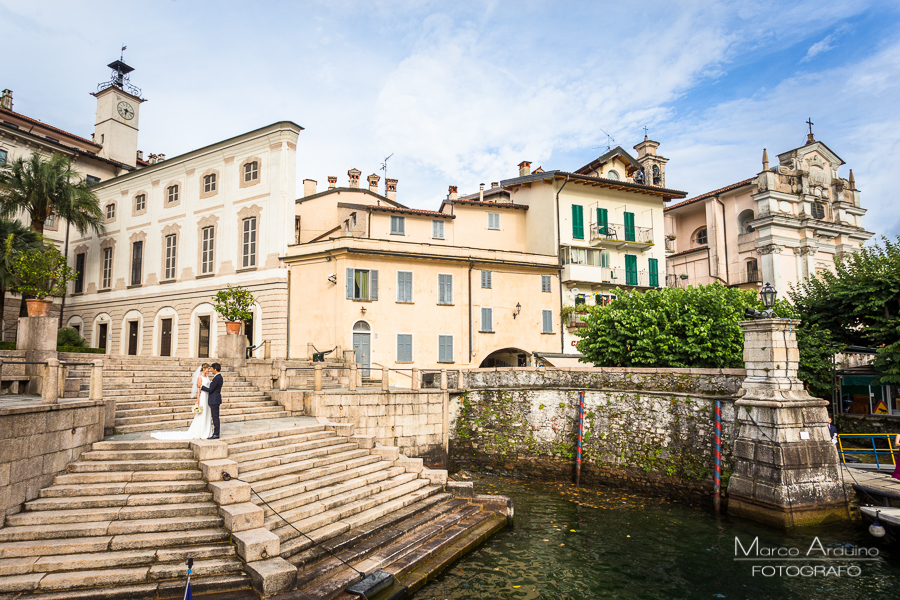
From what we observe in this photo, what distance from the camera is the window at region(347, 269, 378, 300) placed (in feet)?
80.7

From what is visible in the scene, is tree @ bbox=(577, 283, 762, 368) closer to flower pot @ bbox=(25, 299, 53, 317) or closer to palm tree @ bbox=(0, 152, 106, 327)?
flower pot @ bbox=(25, 299, 53, 317)

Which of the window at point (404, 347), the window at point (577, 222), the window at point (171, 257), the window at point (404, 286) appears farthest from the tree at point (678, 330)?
the window at point (171, 257)

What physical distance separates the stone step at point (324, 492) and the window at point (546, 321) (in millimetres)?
16797

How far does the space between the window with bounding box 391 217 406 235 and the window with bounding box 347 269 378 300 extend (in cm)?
351

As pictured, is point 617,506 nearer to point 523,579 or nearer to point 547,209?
point 523,579

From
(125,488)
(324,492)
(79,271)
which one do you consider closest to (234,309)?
(324,492)

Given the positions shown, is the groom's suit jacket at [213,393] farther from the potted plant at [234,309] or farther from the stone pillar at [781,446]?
the stone pillar at [781,446]

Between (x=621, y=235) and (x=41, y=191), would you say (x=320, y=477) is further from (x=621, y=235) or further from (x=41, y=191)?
(x=41, y=191)

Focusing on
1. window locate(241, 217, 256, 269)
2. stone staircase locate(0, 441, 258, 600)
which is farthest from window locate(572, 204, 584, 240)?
stone staircase locate(0, 441, 258, 600)

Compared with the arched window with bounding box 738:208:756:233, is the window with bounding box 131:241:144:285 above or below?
below

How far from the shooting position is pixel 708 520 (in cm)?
1369

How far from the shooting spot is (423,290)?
86.0 feet

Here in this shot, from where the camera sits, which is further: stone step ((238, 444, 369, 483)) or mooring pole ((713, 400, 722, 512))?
mooring pole ((713, 400, 722, 512))

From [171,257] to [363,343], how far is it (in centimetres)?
1402
